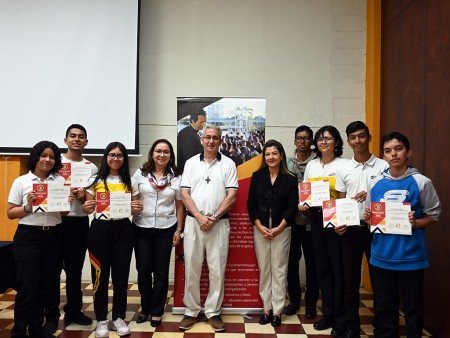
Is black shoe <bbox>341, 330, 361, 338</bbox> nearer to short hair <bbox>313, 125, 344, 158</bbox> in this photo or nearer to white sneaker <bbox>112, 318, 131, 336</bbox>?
short hair <bbox>313, 125, 344, 158</bbox>

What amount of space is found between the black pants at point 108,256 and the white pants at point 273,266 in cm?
111

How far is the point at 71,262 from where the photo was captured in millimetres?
3039

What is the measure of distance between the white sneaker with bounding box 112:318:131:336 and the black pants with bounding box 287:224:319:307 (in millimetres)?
1562

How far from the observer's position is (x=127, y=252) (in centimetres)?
290

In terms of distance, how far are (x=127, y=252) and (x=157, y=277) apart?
14.6 inches

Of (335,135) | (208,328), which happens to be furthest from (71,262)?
(335,135)

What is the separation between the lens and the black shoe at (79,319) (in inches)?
122

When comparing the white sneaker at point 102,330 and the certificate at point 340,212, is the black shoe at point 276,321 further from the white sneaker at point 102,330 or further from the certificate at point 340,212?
the white sneaker at point 102,330

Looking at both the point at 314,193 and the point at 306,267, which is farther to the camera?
the point at 306,267

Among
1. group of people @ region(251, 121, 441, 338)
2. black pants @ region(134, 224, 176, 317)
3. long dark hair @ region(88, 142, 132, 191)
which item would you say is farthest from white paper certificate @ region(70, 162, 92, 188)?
group of people @ region(251, 121, 441, 338)

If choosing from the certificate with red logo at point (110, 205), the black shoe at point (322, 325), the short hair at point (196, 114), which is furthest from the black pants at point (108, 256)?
the short hair at point (196, 114)

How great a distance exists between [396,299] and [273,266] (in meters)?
0.99

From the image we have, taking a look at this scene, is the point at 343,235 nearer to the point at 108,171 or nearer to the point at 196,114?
the point at 108,171

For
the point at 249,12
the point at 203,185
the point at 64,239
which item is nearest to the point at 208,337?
the point at 203,185
